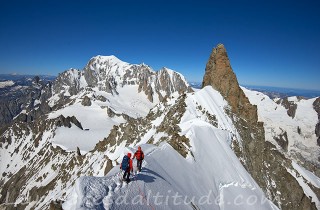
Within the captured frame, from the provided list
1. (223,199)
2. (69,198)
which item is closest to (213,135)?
(223,199)

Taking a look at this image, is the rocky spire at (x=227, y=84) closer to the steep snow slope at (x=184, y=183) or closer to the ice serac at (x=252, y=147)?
the ice serac at (x=252, y=147)

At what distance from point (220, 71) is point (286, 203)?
34662 mm

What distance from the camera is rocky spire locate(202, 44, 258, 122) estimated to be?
214 ft

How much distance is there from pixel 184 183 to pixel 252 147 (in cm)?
3804

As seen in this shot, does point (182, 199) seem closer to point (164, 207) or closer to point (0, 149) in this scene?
point (164, 207)

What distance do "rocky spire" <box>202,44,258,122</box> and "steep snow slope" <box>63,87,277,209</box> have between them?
2090 centimetres

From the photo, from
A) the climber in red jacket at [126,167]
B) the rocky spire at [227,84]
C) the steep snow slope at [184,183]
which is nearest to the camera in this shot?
the steep snow slope at [184,183]

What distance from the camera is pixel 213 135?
39750 mm

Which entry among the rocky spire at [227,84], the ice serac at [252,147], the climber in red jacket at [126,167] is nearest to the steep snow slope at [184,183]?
the climber in red jacket at [126,167]

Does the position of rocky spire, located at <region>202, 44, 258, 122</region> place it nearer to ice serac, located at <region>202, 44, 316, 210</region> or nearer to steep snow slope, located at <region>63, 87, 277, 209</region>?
ice serac, located at <region>202, 44, 316, 210</region>

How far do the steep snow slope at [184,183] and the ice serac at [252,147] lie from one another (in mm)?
10155

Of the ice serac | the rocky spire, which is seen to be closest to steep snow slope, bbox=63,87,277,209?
the ice serac

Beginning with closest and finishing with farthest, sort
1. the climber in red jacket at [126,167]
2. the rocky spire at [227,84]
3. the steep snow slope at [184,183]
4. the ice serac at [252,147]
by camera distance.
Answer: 1. the steep snow slope at [184,183]
2. the climber in red jacket at [126,167]
3. the ice serac at [252,147]
4. the rocky spire at [227,84]

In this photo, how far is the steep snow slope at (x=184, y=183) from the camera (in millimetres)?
14719
